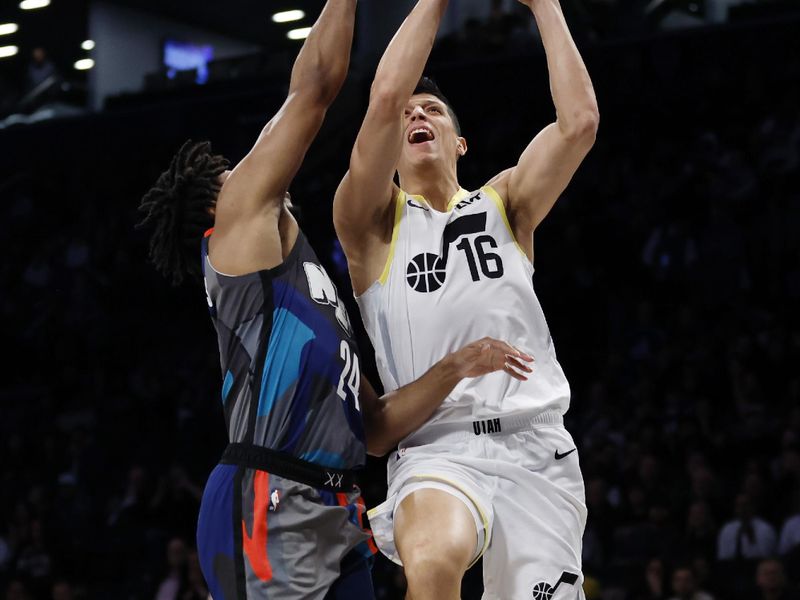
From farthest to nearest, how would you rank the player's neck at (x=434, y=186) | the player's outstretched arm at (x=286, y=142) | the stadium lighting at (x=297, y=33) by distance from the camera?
the stadium lighting at (x=297, y=33) → the player's neck at (x=434, y=186) → the player's outstretched arm at (x=286, y=142)

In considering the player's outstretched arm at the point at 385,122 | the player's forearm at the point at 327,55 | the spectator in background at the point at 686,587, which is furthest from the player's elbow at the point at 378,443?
the spectator in background at the point at 686,587

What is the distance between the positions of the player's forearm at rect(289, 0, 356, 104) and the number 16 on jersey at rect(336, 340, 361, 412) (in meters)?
0.83

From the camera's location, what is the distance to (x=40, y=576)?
11.9 meters

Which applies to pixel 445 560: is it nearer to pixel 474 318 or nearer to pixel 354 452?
pixel 354 452

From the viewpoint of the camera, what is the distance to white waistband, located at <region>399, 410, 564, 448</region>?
14.8 ft

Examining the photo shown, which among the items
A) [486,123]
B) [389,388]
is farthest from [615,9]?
[389,388]

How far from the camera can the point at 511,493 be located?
14.5 feet

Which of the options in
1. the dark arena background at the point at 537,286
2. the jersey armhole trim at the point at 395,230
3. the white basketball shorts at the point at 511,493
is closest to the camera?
the white basketball shorts at the point at 511,493

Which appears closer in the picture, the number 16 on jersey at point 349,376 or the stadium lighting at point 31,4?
the number 16 on jersey at point 349,376

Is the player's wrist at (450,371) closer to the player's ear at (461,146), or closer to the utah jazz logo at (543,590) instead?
the utah jazz logo at (543,590)

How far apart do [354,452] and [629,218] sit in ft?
31.3

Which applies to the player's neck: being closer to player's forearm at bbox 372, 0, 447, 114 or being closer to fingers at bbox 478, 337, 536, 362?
player's forearm at bbox 372, 0, 447, 114

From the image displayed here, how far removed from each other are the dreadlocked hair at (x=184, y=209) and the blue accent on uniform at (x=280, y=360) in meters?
0.46

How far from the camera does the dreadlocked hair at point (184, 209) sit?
428 cm
